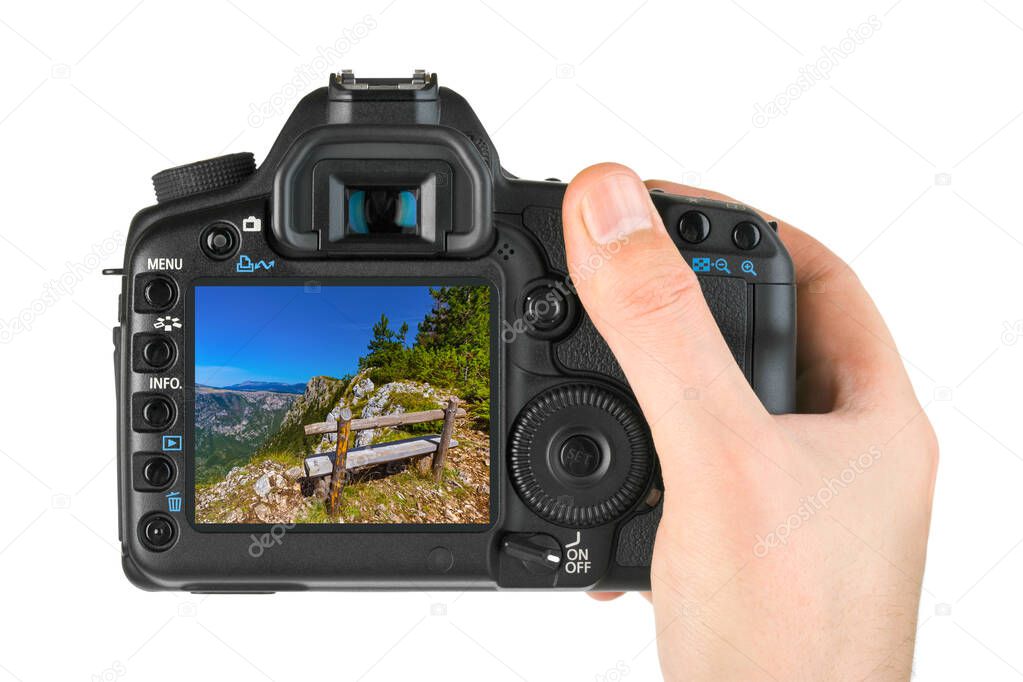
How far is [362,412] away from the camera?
1864 mm

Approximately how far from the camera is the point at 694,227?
189 centimetres

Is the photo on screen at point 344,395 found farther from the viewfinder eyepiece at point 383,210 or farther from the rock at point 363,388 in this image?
the viewfinder eyepiece at point 383,210

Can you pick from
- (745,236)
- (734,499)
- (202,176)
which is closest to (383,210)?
(202,176)

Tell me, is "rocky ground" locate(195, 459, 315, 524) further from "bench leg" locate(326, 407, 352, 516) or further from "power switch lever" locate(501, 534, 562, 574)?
"power switch lever" locate(501, 534, 562, 574)

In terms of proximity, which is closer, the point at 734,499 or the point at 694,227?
the point at 734,499

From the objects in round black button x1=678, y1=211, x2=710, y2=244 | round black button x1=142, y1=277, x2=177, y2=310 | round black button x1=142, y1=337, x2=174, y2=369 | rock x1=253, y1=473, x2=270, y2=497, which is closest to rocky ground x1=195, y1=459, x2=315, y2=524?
rock x1=253, y1=473, x2=270, y2=497

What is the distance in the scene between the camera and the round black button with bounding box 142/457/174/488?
74.7 inches

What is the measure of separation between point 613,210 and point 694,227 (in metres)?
0.27

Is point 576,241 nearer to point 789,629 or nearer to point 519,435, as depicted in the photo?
point 519,435

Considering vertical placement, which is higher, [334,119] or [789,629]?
[334,119]

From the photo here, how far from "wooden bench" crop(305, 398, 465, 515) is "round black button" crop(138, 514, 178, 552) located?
30 centimetres

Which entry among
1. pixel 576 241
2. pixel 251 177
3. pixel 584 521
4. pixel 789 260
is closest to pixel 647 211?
pixel 576 241

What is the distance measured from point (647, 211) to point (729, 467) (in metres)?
0.47

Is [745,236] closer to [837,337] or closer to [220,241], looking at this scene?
[837,337]
